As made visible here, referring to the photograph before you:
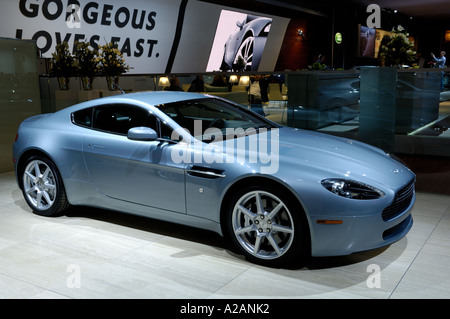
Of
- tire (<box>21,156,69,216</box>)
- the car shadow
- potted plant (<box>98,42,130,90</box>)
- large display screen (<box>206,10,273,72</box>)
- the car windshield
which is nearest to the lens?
the car shadow

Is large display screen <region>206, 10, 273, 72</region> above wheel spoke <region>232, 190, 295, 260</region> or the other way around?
above

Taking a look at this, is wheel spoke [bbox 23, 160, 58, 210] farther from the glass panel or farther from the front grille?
the front grille

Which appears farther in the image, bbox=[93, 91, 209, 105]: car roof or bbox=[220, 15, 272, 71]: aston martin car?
bbox=[220, 15, 272, 71]: aston martin car

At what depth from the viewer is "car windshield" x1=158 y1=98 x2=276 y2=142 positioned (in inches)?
157

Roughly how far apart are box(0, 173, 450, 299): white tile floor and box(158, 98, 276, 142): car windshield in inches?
36.8

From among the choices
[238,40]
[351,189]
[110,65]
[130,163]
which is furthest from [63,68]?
[238,40]

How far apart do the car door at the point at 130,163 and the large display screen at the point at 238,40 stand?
13.7 meters

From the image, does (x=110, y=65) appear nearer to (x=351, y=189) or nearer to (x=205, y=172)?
(x=205, y=172)

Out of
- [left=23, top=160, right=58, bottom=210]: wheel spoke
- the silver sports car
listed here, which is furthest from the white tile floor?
[left=23, top=160, right=58, bottom=210]: wheel spoke

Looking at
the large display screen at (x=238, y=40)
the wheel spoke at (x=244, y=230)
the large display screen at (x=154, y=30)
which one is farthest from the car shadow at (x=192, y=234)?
the large display screen at (x=238, y=40)

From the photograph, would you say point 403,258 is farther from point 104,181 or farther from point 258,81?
point 258,81

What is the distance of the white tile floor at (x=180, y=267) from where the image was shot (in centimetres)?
306
